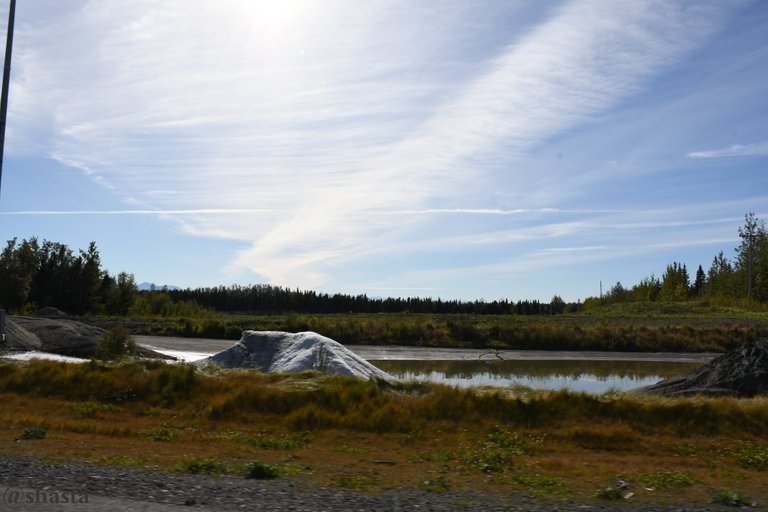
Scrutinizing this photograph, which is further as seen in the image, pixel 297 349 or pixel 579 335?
pixel 579 335

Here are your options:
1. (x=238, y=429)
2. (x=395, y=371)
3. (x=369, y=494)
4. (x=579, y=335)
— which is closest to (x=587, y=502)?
(x=369, y=494)

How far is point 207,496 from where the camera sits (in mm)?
7070

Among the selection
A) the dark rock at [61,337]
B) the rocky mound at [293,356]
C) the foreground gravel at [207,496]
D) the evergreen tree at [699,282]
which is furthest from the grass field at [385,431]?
the evergreen tree at [699,282]

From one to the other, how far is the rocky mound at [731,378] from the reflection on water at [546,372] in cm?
443

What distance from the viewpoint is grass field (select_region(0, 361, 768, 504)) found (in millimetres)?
8633

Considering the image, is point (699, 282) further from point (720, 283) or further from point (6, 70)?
point (6, 70)

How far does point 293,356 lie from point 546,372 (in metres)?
14.1

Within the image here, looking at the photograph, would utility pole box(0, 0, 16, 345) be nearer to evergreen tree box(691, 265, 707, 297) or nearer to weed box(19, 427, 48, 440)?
weed box(19, 427, 48, 440)

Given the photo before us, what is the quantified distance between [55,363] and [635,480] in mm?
13587

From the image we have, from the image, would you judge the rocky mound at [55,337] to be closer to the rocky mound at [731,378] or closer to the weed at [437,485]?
the rocky mound at [731,378]

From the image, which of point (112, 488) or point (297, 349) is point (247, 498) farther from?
point (297, 349)

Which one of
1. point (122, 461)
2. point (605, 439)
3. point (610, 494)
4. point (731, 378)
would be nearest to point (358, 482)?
point (610, 494)

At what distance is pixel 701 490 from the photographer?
314 inches

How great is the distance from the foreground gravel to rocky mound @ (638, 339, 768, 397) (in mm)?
11080
